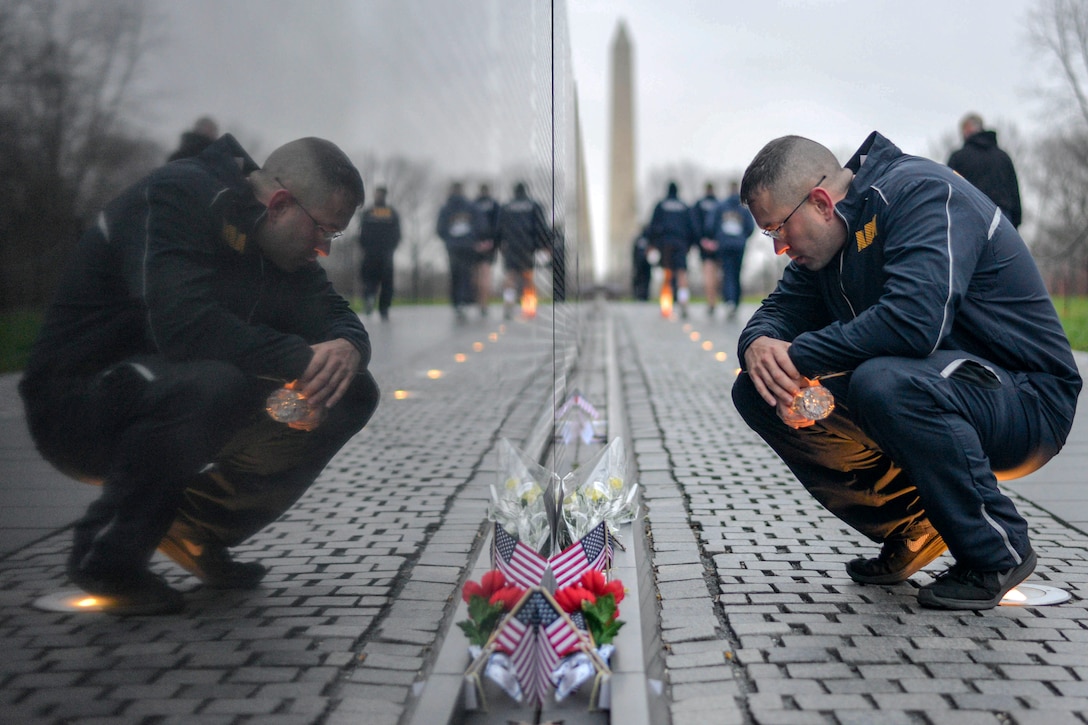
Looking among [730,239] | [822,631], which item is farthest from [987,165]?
[730,239]

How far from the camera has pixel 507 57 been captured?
5.31 metres

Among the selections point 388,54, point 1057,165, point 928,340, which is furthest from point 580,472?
point 1057,165

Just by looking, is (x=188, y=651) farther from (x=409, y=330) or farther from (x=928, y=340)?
(x=928, y=340)

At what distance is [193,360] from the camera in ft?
6.64

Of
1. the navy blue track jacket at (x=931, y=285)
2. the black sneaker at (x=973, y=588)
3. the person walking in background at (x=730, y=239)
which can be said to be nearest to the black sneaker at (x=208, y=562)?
the navy blue track jacket at (x=931, y=285)

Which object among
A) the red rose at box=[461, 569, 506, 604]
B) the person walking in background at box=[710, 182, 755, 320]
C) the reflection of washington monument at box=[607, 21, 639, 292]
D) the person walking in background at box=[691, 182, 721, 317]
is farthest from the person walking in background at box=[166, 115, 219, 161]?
the reflection of washington monument at box=[607, 21, 639, 292]

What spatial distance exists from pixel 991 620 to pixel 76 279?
2.64 metres

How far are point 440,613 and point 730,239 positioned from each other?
13.8 meters

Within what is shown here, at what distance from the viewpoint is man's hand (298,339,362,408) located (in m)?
2.51

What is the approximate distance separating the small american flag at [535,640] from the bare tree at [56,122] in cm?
139

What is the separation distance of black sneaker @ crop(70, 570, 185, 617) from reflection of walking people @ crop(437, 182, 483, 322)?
6.36 ft

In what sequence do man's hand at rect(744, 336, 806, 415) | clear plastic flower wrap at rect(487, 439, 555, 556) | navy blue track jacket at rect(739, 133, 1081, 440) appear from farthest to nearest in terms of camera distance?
1. clear plastic flower wrap at rect(487, 439, 555, 556)
2. man's hand at rect(744, 336, 806, 415)
3. navy blue track jacket at rect(739, 133, 1081, 440)

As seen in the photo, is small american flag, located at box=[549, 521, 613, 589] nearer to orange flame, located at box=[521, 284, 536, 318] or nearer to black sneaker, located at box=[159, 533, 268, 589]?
black sneaker, located at box=[159, 533, 268, 589]

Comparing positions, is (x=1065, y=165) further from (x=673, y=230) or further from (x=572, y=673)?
(x=572, y=673)
